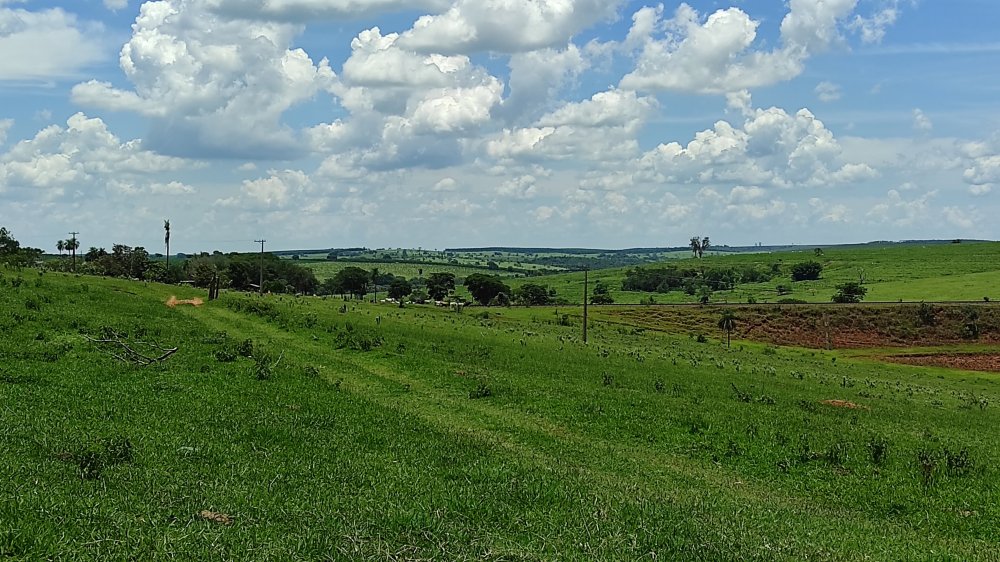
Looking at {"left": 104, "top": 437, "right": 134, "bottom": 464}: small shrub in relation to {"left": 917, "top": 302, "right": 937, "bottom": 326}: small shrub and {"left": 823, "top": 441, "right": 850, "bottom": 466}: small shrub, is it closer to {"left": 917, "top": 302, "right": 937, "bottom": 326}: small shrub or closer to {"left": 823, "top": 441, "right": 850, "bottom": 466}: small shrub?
{"left": 823, "top": 441, "right": 850, "bottom": 466}: small shrub

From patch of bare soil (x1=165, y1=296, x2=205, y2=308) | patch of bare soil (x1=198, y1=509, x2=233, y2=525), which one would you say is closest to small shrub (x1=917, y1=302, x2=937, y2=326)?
patch of bare soil (x1=165, y1=296, x2=205, y2=308)

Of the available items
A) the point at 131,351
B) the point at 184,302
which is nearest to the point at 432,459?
the point at 131,351

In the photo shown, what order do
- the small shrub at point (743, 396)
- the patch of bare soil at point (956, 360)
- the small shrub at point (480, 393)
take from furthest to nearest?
the patch of bare soil at point (956, 360), the small shrub at point (743, 396), the small shrub at point (480, 393)

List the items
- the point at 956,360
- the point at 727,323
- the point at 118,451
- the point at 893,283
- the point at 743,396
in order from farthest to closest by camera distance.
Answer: the point at 893,283
the point at 727,323
the point at 956,360
the point at 743,396
the point at 118,451

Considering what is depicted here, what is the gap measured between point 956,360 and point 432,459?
82.6 meters

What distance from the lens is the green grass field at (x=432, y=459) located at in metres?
10.7

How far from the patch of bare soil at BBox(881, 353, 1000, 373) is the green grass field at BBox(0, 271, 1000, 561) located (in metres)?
47.3

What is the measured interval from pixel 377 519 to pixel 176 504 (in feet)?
9.16

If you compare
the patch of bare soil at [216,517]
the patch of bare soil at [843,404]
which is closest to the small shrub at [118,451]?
the patch of bare soil at [216,517]

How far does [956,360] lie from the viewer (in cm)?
8312

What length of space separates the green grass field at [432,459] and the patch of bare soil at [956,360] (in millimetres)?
47277

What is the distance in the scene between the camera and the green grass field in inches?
420

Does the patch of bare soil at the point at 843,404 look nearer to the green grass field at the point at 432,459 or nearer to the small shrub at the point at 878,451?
the green grass field at the point at 432,459

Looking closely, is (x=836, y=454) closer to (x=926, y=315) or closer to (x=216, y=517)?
(x=216, y=517)
